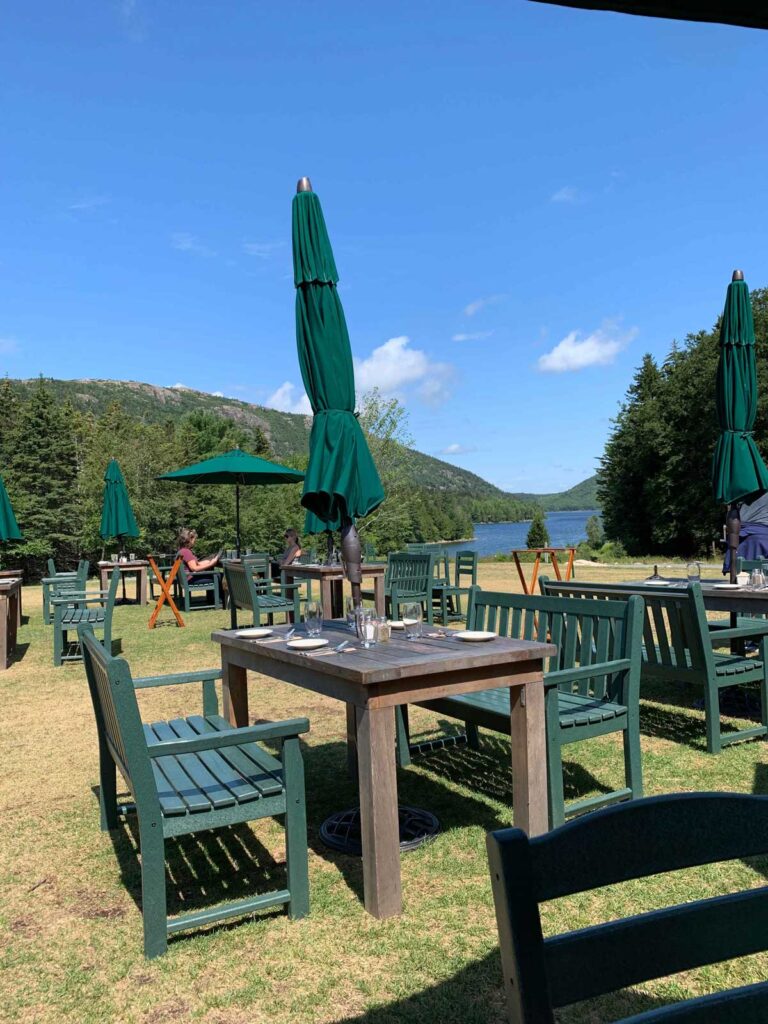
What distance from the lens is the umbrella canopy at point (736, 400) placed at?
20.8 ft

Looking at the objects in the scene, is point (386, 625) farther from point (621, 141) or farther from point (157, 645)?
point (621, 141)

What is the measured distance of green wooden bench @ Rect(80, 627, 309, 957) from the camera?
252 cm

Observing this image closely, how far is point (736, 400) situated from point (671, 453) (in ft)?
97.1

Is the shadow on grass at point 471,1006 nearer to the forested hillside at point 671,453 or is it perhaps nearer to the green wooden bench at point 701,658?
the green wooden bench at point 701,658

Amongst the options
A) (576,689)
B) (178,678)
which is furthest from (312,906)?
(576,689)

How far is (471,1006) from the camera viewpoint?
2217 millimetres

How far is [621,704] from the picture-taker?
150 inches

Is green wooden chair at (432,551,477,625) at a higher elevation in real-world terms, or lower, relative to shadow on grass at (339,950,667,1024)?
higher

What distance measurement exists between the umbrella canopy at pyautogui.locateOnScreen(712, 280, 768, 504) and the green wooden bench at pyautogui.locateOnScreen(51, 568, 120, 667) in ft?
18.5

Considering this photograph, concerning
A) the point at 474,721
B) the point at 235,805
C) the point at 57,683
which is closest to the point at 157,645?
the point at 57,683

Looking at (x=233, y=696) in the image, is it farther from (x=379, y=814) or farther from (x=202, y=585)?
(x=202, y=585)

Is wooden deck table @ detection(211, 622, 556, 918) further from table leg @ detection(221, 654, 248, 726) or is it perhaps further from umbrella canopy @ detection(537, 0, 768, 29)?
umbrella canopy @ detection(537, 0, 768, 29)

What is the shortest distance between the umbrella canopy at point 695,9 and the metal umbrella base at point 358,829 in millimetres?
3024

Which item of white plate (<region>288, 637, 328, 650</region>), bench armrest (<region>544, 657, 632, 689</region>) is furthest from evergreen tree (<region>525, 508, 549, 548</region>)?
white plate (<region>288, 637, 328, 650</region>)
